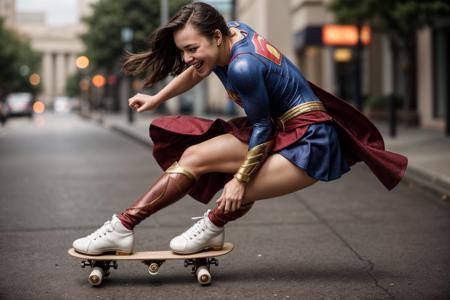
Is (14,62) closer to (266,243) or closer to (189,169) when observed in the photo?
(266,243)

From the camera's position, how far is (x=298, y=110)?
4352 mm

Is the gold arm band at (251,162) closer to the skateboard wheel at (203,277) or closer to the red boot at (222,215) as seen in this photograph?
the red boot at (222,215)

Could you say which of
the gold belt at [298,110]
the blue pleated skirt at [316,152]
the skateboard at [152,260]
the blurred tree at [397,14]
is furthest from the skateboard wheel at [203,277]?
the blurred tree at [397,14]

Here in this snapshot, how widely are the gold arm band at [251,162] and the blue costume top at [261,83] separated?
3cm

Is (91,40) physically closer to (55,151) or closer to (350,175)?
(55,151)

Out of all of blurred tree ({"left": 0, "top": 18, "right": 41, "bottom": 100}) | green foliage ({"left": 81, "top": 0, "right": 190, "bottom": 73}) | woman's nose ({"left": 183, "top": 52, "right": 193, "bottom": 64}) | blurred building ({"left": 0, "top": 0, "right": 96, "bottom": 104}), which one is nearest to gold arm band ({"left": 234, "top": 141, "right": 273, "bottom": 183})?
woman's nose ({"left": 183, "top": 52, "right": 193, "bottom": 64})

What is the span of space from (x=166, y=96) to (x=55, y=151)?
13.5m

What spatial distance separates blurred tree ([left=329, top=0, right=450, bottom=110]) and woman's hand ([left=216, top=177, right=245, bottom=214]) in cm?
1476

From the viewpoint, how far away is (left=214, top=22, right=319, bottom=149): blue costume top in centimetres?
405

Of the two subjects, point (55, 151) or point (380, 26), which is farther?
point (380, 26)

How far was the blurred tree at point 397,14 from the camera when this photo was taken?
19141 mm

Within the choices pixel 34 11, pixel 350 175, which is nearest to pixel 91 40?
pixel 350 175

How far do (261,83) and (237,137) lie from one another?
1.29 ft

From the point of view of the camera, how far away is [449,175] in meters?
9.62
